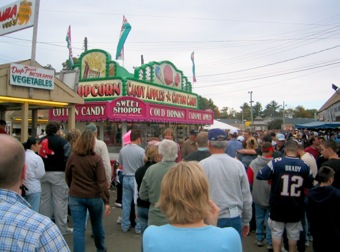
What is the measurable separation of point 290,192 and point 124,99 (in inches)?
367

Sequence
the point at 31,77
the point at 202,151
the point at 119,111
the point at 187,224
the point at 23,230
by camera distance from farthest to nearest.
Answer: the point at 119,111 < the point at 31,77 < the point at 202,151 < the point at 187,224 < the point at 23,230

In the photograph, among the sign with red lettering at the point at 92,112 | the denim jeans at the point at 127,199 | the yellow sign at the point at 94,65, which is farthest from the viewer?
the yellow sign at the point at 94,65

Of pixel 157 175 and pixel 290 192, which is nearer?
pixel 157 175

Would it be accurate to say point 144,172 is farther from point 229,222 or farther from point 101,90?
point 101,90

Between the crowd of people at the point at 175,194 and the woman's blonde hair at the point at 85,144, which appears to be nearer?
the crowd of people at the point at 175,194

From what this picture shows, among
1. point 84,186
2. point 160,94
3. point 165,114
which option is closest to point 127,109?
point 165,114

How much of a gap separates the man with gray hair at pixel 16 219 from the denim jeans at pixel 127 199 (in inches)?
181

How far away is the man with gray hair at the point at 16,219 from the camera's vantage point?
4.68 ft

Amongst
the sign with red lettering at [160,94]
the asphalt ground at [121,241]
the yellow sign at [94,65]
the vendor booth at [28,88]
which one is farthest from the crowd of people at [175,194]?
the yellow sign at [94,65]

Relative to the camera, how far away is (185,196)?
1.73 meters

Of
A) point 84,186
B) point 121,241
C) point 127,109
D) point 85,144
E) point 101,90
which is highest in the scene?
point 101,90

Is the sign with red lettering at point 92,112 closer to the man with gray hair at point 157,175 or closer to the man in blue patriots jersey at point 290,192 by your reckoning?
the man with gray hair at point 157,175

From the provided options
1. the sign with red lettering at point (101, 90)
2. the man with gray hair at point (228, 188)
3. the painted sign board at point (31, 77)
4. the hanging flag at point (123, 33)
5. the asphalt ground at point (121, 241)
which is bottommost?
the asphalt ground at point (121, 241)

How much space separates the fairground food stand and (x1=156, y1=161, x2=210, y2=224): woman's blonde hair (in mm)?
10689
